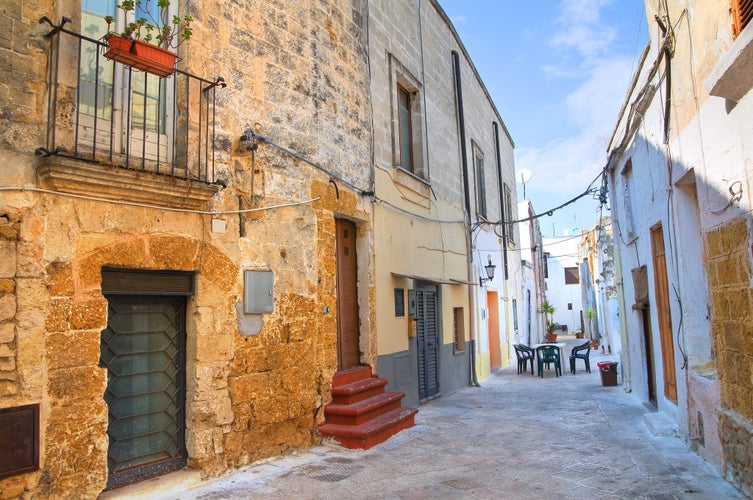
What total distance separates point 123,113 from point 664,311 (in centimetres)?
665

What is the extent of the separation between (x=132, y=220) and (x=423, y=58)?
24.6 ft

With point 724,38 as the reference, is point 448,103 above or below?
above

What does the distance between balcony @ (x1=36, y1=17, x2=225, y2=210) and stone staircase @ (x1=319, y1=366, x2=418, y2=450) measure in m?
2.77

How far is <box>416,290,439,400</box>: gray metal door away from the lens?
29.8 ft

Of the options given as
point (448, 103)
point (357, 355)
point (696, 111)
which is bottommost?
point (357, 355)

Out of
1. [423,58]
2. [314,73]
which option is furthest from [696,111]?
[423,58]

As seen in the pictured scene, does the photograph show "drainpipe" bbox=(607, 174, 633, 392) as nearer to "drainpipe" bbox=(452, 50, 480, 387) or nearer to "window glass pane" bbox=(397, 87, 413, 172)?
"drainpipe" bbox=(452, 50, 480, 387)

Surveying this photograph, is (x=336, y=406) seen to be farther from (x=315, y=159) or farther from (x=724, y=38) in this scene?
(x=724, y=38)

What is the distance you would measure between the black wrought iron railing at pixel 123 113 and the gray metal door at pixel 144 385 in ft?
3.97

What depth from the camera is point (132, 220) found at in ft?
14.0

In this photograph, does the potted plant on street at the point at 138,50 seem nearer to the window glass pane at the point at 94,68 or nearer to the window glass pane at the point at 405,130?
the window glass pane at the point at 94,68

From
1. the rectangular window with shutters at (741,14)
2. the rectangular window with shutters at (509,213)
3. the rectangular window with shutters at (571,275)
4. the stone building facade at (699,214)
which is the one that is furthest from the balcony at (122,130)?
the rectangular window with shutters at (571,275)

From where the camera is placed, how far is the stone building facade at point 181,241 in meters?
3.69

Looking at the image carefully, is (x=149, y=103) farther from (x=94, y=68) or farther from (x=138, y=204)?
(x=138, y=204)
